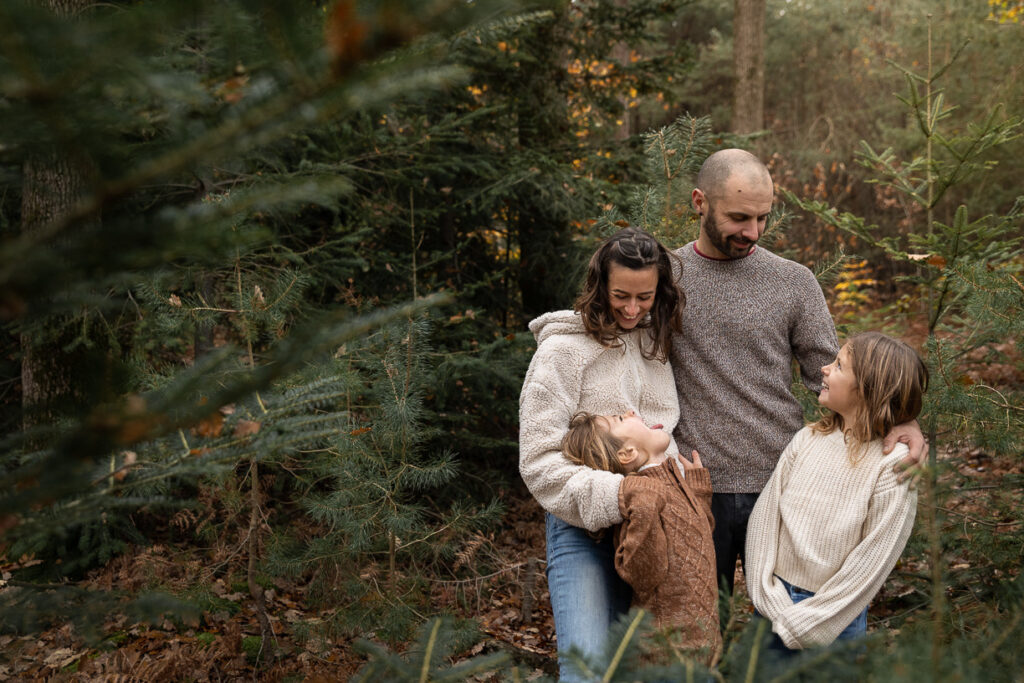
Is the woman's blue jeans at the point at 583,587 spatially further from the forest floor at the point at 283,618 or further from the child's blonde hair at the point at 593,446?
the forest floor at the point at 283,618

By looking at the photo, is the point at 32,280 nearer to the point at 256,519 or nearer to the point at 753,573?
the point at 753,573

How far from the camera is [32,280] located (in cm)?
100

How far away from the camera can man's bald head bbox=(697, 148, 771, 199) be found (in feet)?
9.50

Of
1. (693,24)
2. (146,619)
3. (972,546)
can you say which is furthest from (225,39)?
(693,24)

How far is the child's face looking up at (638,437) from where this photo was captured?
2664mm

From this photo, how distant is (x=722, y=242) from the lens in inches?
120

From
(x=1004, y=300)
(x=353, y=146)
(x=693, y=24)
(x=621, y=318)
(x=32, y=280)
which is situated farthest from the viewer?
(x=693, y=24)

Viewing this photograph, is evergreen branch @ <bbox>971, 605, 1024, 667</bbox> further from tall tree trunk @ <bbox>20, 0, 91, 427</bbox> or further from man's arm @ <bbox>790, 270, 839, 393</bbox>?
tall tree trunk @ <bbox>20, 0, 91, 427</bbox>

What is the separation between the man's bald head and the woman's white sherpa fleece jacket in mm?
648

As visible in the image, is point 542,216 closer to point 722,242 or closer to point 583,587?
point 722,242

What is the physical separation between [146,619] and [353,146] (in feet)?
16.7

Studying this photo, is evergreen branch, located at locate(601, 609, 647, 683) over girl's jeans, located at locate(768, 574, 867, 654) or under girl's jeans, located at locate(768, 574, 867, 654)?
over

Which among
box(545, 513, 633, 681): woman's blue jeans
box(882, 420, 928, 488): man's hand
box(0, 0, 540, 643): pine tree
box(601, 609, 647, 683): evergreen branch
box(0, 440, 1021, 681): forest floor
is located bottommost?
box(0, 440, 1021, 681): forest floor

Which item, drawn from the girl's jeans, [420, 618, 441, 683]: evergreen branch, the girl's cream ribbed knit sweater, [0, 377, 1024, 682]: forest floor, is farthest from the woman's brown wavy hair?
[420, 618, 441, 683]: evergreen branch
